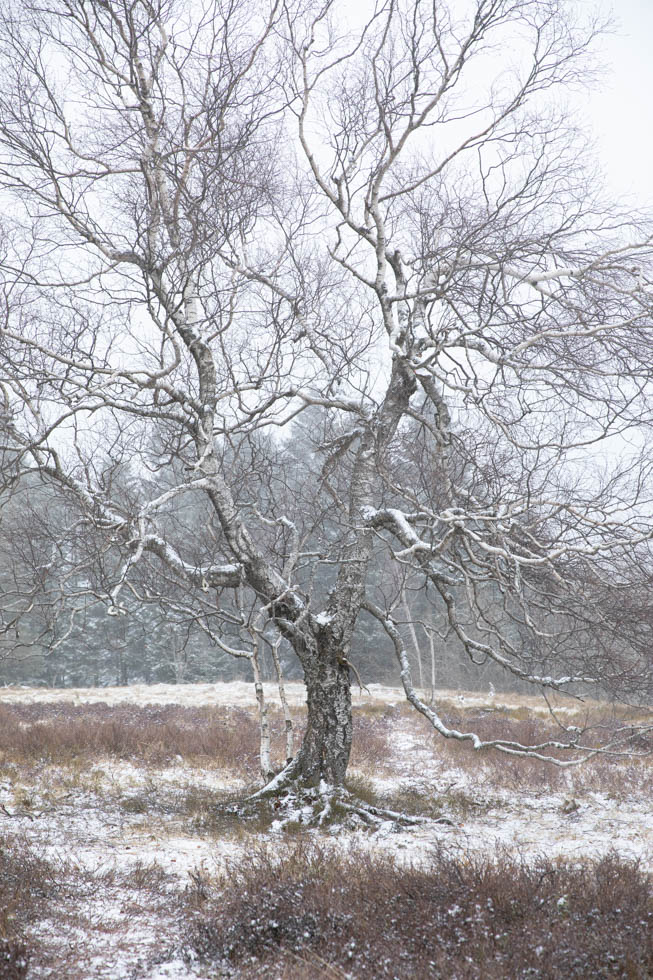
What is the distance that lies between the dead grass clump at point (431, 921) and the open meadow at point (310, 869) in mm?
13

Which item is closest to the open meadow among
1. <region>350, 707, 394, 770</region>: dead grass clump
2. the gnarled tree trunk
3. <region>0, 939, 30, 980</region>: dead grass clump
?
<region>0, 939, 30, 980</region>: dead grass clump

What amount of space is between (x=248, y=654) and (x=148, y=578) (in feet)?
6.50

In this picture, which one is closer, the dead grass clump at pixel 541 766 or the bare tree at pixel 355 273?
the bare tree at pixel 355 273

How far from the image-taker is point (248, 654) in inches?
263

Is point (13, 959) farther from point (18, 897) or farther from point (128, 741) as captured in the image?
point (128, 741)

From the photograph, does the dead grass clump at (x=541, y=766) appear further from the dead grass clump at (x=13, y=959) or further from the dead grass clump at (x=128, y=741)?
the dead grass clump at (x=13, y=959)

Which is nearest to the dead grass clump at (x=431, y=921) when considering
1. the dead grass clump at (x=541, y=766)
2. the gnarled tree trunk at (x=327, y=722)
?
the gnarled tree trunk at (x=327, y=722)

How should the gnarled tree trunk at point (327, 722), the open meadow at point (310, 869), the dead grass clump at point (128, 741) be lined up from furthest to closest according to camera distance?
the dead grass clump at point (128, 741)
the gnarled tree trunk at point (327, 722)
the open meadow at point (310, 869)

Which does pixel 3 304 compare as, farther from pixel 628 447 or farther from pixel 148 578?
pixel 628 447

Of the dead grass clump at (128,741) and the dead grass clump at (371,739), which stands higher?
the dead grass clump at (128,741)

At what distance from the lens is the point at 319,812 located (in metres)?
6.32

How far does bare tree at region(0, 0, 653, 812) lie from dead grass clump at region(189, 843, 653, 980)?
4.46ft

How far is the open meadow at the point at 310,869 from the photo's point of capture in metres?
3.34

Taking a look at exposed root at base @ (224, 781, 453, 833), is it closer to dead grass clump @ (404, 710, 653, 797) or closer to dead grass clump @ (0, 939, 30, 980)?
dead grass clump @ (404, 710, 653, 797)
